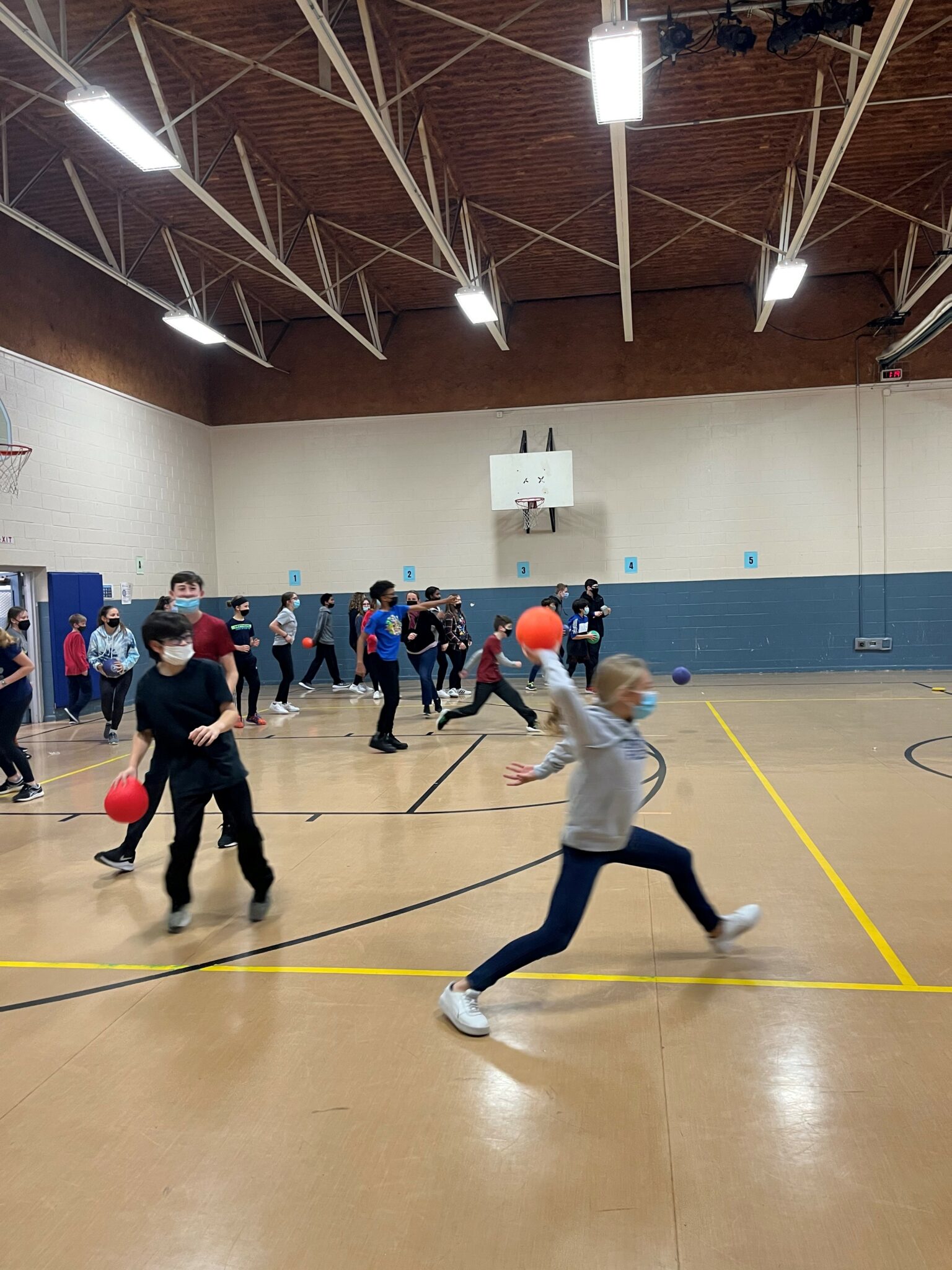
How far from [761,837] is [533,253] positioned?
38.4ft

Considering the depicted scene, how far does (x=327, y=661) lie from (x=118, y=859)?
10.2 meters

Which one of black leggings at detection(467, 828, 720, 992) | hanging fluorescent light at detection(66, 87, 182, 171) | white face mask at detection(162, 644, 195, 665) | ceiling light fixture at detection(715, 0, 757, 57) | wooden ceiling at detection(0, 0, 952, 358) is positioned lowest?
black leggings at detection(467, 828, 720, 992)

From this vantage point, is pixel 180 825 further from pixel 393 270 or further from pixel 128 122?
pixel 393 270

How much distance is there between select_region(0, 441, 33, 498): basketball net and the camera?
11.5 m

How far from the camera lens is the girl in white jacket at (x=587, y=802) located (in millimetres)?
3156

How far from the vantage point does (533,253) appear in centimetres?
1422

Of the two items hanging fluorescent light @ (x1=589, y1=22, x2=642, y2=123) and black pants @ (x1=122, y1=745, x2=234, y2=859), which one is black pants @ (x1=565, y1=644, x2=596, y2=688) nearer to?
hanging fluorescent light @ (x1=589, y1=22, x2=642, y2=123)

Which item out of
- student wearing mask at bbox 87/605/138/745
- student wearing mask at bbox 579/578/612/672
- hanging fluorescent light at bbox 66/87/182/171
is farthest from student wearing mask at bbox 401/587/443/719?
hanging fluorescent light at bbox 66/87/182/171

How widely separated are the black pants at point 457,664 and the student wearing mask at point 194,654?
8.00m

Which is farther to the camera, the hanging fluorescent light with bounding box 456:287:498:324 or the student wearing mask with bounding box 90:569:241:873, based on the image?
the hanging fluorescent light with bounding box 456:287:498:324

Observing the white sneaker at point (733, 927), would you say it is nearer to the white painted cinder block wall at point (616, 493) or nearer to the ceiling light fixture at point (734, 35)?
the ceiling light fixture at point (734, 35)

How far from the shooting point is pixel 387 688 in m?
8.92

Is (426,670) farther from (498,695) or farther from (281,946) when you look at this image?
(281,946)

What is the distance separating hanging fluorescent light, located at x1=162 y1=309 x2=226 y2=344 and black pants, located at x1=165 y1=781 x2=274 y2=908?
1020 cm
